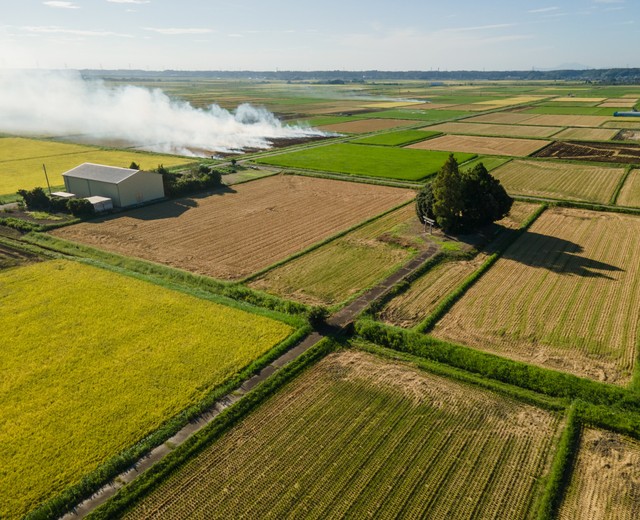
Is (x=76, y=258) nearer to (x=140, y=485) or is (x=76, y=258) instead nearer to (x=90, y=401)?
(x=90, y=401)

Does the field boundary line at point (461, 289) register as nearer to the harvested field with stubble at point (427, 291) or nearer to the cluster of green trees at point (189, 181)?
the harvested field with stubble at point (427, 291)

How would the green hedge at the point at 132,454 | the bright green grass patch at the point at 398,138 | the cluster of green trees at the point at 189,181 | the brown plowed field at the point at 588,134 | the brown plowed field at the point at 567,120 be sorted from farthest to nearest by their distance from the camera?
the brown plowed field at the point at 567,120, the brown plowed field at the point at 588,134, the bright green grass patch at the point at 398,138, the cluster of green trees at the point at 189,181, the green hedge at the point at 132,454

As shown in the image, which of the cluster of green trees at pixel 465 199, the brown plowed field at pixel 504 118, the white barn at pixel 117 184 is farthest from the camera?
the brown plowed field at pixel 504 118

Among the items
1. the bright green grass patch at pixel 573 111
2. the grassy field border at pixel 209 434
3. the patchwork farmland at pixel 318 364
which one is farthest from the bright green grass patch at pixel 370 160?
the bright green grass patch at pixel 573 111

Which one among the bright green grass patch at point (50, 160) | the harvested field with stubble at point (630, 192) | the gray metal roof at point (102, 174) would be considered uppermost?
the gray metal roof at point (102, 174)

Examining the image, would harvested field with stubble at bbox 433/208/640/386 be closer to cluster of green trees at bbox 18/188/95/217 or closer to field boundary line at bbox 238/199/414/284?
field boundary line at bbox 238/199/414/284

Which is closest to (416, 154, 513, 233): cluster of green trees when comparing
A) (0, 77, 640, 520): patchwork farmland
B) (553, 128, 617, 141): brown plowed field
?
(0, 77, 640, 520): patchwork farmland
